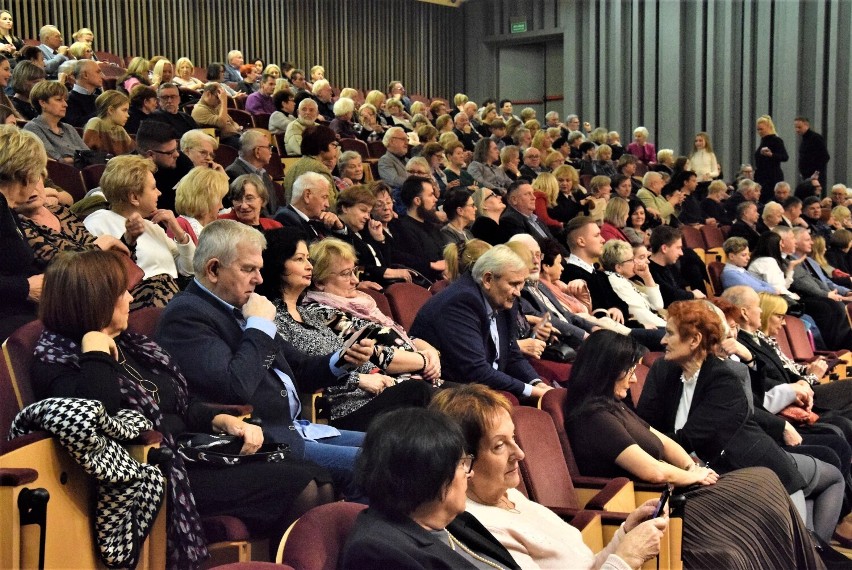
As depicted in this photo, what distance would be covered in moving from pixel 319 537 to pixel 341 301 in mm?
1676

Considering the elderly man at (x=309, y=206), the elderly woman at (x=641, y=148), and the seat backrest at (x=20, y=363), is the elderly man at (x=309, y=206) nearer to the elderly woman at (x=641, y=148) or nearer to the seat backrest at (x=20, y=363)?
the seat backrest at (x=20, y=363)

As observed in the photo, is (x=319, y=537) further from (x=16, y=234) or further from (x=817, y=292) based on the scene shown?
(x=817, y=292)

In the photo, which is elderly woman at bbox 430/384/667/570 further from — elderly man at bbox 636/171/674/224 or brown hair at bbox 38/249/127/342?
elderly man at bbox 636/171/674/224

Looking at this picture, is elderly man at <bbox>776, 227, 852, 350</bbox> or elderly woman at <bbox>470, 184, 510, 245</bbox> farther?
elderly man at <bbox>776, 227, 852, 350</bbox>

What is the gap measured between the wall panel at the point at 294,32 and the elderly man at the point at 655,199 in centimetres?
639

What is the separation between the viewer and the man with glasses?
436 cm

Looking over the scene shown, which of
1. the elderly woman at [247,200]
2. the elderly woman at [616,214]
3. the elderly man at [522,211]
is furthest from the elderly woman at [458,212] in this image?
the elderly woman at [247,200]

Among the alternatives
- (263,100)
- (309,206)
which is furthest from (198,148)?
(263,100)

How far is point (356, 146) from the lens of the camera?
25.5 feet

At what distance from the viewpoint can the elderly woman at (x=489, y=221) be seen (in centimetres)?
555

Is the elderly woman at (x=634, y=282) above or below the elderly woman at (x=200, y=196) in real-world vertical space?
below

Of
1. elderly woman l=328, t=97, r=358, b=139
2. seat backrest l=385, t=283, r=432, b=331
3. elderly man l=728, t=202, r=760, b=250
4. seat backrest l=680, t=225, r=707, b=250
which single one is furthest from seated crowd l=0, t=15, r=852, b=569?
elderly woman l=328, t=97, r=358, b=139

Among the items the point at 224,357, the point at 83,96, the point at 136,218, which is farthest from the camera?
the point at 83,96

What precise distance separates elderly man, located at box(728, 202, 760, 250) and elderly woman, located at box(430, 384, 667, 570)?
6210 millimetres
